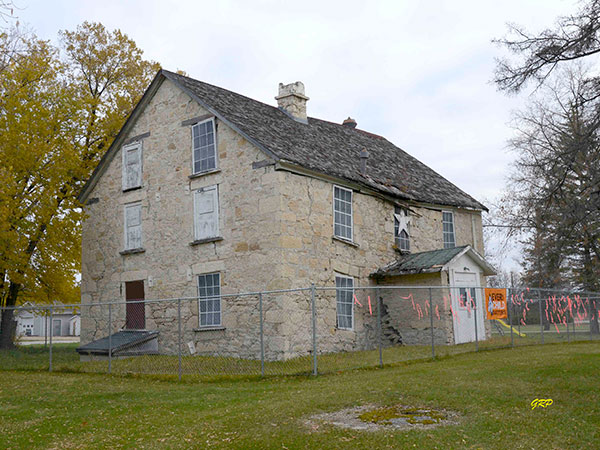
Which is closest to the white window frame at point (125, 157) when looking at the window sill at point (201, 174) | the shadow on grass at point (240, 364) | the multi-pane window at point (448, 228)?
the window sill at point (201, 174)

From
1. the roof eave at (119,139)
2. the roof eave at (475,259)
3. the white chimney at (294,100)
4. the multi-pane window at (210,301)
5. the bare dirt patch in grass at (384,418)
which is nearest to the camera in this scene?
the bare dirt patch in grass at (384,418)

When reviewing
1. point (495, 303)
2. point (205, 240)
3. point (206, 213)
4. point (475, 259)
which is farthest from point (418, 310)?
point (206, 213)

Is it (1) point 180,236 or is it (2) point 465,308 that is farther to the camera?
(2) point 465,308

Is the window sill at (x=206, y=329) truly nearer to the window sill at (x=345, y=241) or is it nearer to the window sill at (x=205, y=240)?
the window sill at (x=205, y=240)

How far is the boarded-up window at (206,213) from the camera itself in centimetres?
1909

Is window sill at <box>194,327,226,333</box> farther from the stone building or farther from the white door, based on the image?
the white door

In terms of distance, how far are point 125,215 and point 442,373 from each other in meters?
13.0

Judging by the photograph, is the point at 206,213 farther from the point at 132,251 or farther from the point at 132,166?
the point at 132,166

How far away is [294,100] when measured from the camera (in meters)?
23.8

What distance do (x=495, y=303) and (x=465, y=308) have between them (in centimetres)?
167

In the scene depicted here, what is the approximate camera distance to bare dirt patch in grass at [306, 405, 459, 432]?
8695 millimetres

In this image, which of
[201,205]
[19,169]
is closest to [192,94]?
[201,205]

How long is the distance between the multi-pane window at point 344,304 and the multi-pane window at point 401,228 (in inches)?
116

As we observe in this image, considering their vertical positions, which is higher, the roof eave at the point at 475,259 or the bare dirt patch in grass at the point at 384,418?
the roof eave at the point at 475,259
